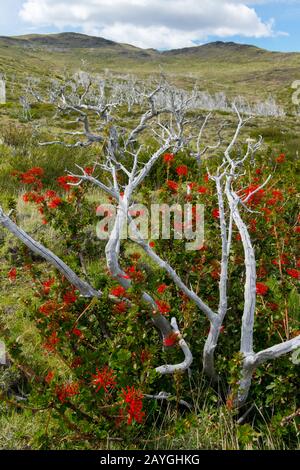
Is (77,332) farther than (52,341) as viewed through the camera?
Yes

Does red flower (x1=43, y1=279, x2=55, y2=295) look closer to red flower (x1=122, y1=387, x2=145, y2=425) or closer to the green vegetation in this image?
the green vegetation

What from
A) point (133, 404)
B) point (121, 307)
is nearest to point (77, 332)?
point (121, 307)

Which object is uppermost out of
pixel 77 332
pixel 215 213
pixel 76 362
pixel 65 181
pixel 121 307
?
pixel 65 181

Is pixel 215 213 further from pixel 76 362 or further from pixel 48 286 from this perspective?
pixel 76 362

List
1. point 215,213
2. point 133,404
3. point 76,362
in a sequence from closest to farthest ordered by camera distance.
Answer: point 133,404 < point 76,362 < point 215,213

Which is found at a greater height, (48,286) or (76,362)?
(48,286)

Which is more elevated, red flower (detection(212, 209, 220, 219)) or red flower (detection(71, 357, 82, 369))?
red flower (detection(212, 209, 220, 219))

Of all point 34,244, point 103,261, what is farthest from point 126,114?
point 34,244

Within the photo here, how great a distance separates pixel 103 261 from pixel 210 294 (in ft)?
6.06

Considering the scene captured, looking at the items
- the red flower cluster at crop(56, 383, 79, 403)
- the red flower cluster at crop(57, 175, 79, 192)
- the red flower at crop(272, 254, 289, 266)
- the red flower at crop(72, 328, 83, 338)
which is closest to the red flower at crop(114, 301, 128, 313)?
the red flower at crop(72, 328, 83, 338)

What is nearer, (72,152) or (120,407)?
(120,407)

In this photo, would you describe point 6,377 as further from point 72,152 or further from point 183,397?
point 72,152

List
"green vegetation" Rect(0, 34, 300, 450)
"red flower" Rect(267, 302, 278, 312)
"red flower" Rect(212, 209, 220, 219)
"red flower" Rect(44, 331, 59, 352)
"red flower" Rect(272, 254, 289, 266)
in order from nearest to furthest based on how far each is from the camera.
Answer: "green vegetation" Rect(0, 34, 300, 450) → "red flower" Rect(44, 331, 59, 352) → "red flower" Rect(267, 302, 278, 312) → "red flower" Rect(272, 254, 289, 266) → "red flower" Rect(212, 209, 220, 219)
